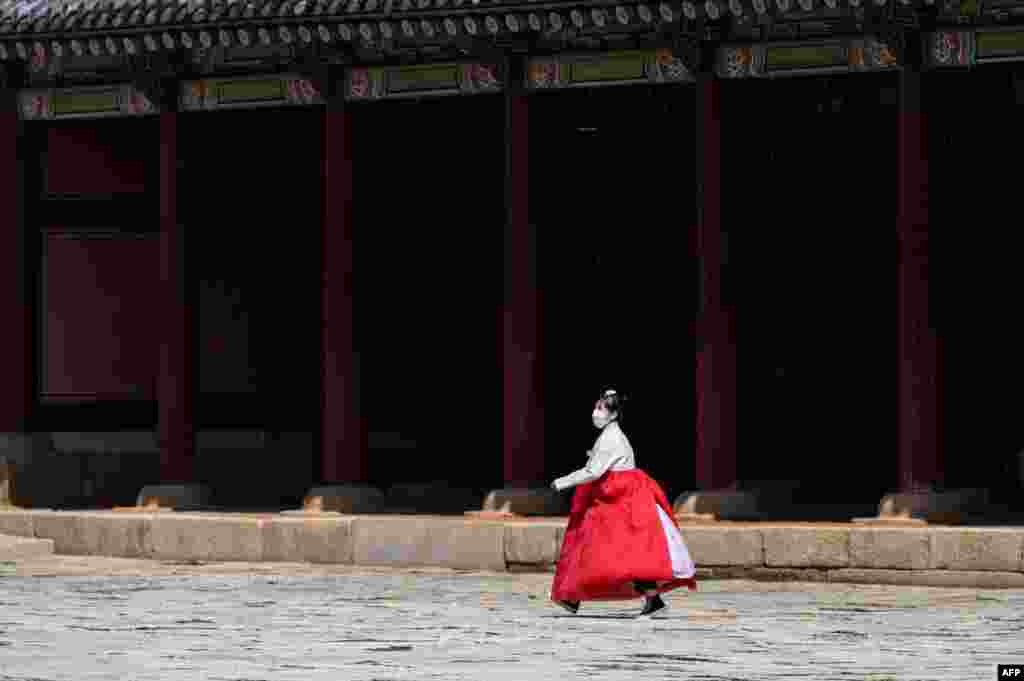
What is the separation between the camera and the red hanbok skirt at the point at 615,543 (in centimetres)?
1884

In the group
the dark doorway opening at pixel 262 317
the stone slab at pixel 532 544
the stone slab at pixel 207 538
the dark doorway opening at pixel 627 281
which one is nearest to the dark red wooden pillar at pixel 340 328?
the stone slab at pixel 207 538

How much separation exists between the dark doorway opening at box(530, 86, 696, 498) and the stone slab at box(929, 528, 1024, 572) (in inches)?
284

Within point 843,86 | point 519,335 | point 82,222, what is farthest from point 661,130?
point 82,222

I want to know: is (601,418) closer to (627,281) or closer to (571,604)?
(571,604)

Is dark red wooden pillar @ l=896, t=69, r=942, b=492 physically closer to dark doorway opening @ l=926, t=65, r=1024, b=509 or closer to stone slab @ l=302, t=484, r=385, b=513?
dark doorway opening @ l=926, t=65, r=1024, b=509

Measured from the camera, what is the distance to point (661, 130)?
2889cm

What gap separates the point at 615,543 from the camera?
18.9 meters

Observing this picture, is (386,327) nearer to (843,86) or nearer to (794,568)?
(843,86)

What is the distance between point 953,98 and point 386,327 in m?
7.20

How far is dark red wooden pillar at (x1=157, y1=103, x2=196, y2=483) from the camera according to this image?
27703 mm

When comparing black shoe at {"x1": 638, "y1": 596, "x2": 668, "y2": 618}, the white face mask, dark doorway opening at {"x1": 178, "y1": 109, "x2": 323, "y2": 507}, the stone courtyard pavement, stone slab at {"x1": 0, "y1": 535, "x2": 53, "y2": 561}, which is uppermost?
dark doorway opening at {"x1": 178, "y1": 109, "x2": 323, "y2": 507}

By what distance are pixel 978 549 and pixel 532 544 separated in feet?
13.6

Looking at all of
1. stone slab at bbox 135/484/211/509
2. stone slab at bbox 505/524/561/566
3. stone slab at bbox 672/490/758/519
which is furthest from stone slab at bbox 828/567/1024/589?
stone slab at bbox 135/484/211/509

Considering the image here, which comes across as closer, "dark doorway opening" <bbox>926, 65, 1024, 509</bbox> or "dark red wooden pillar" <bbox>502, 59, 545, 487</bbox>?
"dark red wooden pillar" <bbox>502, 59, 545, 487</bbox>
